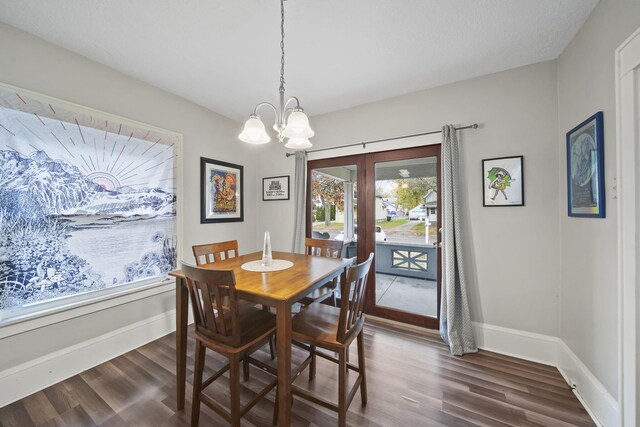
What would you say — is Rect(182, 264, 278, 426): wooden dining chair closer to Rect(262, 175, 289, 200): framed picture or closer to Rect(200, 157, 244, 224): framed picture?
Rect(200, 157, 244, 224): framed picture

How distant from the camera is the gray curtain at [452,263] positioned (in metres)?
2.19

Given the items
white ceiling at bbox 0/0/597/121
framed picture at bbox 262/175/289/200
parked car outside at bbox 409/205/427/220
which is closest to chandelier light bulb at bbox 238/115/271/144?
white ceiling at bbox 0/0/597/121

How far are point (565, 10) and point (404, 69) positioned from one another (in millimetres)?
1048

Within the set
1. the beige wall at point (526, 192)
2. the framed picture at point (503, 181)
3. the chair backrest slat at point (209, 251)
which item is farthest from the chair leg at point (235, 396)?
the framed picture at point (503, 181)

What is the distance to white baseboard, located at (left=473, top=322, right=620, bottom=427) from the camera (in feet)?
4.62

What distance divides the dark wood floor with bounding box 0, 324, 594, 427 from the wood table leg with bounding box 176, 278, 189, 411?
15cm

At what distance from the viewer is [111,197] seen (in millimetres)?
2109

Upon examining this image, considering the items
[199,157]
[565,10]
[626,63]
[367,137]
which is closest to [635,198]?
[626,63]

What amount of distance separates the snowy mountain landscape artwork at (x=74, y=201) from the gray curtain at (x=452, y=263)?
291 cm

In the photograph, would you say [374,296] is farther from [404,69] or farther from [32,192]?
[32,192]

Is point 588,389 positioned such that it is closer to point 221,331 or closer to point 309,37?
point 221,331

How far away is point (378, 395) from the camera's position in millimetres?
1655

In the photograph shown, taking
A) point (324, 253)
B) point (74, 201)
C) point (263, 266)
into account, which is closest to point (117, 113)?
point (74, 201)

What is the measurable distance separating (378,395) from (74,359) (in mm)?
2429
